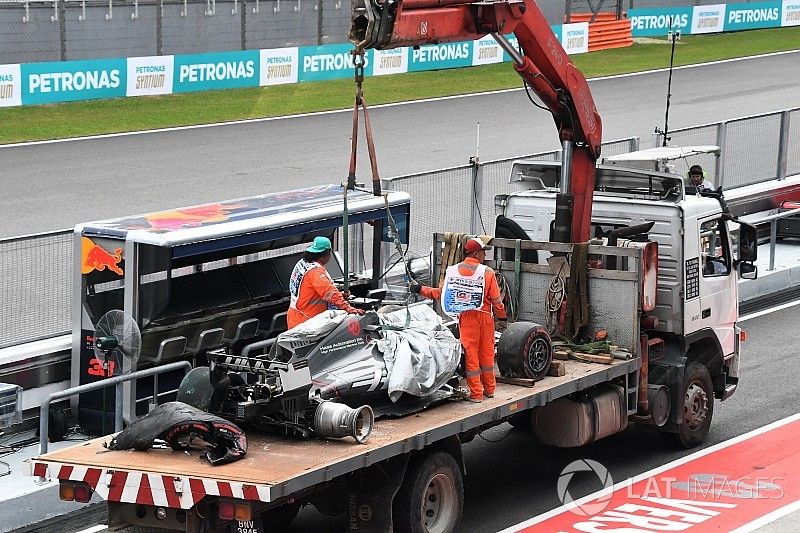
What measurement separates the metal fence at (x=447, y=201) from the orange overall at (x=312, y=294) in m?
3.28

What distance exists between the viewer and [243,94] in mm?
36656

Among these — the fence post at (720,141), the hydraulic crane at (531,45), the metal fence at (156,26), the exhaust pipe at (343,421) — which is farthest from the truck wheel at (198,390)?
the metal fence at (156,26)

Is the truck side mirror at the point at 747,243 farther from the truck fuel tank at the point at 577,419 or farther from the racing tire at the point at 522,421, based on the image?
the racing tire at the point at 522,421

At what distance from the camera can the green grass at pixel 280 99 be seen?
32469 millimetres

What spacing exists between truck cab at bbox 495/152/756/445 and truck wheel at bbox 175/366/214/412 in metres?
4.74

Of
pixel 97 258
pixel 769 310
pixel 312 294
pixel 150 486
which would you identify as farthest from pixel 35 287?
pixel 769 310

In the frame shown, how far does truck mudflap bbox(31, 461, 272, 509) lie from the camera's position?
9.91 m

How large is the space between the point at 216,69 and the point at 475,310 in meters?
25.1

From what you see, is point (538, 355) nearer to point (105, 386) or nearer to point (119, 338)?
point (105, 386)

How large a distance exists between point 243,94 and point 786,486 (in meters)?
25.4

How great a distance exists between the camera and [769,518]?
12477 millimetres

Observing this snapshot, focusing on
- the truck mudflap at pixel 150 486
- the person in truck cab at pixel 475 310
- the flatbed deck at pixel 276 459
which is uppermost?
the person in truck cab at pixel 475 310

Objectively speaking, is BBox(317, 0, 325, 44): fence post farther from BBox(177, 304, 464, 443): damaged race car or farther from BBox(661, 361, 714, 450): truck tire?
BBox(177, 304, 464, 443): damaged race car

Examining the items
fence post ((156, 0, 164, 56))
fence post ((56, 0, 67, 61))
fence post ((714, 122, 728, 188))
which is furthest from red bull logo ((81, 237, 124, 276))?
fence post ((156, 0, 164, 56))
